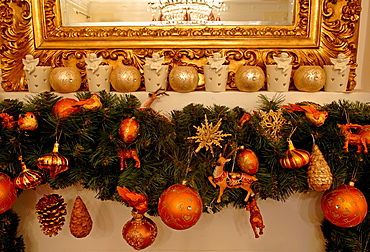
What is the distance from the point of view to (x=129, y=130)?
0.69m

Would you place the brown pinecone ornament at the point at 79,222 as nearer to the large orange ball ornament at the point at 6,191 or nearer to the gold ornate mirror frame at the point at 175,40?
the large orange ball ornament at the point at 6,191

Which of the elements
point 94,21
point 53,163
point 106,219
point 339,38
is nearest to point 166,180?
point 53,163

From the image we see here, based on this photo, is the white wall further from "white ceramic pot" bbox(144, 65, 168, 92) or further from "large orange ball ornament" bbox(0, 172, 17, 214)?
"white ceramic pot" bbox(144, 65, 168, 92)

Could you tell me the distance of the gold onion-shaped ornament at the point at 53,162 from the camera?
65 cm

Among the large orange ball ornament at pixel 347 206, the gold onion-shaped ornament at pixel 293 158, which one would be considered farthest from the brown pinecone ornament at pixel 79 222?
the large orange ball ornament at pixel 347 206

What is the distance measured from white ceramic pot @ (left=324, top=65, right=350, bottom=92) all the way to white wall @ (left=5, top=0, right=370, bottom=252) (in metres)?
0.17

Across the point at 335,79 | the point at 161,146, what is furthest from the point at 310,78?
the point at 161,146

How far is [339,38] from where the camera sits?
2.97 feet

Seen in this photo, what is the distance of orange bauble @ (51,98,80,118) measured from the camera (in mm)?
704

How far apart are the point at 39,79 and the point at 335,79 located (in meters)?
0.97

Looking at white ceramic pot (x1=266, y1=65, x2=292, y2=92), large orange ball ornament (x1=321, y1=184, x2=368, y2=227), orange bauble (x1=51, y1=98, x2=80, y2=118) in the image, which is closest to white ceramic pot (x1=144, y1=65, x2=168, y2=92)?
orange bauble (x1=51, y1=98, x2=80, y2=118)

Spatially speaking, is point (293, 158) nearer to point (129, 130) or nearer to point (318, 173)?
point (318, 173)

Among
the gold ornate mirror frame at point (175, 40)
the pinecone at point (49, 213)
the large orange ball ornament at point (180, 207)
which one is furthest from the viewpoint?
the gold ornate mirror frame at point (175, 40)

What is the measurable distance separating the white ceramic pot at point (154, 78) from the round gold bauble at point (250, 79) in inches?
9.5
